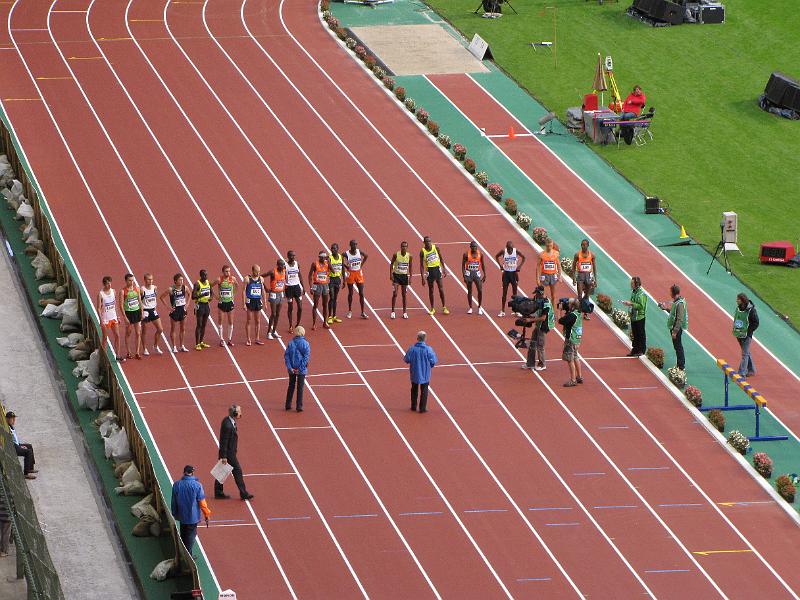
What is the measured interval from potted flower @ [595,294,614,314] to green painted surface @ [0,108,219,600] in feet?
30.2

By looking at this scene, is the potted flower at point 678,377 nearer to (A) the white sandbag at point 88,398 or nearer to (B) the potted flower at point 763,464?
(B) the potted flower at point 763,464

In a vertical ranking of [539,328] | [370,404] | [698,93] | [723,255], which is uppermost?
[698,93]

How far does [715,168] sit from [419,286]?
10438mm

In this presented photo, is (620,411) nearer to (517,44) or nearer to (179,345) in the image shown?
(179,345)

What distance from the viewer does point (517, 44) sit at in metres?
48.7

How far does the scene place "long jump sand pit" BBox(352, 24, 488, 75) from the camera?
46656 millimetres

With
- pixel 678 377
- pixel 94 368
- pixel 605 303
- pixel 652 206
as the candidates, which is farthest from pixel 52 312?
pixel 652 206

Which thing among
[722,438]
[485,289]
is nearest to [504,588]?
[722,438]

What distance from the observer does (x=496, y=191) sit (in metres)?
37.9

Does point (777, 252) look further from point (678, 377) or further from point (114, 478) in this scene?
point (114, 478)

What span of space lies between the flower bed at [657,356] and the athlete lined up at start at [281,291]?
213cm

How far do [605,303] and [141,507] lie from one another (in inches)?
433

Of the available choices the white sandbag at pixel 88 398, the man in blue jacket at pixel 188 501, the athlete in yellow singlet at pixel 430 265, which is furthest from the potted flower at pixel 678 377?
the white sandbag at pixel 88 398

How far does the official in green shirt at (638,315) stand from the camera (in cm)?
2997
